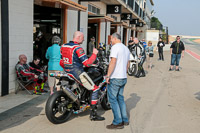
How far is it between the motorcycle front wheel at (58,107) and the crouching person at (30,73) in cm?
233

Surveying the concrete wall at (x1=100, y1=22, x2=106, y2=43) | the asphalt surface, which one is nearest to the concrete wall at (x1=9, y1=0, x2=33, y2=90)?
the asphalt surface

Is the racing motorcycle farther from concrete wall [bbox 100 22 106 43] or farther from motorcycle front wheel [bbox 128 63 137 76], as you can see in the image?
concrete wall [bbox 100 22 106 43]

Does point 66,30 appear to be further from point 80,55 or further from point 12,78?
point 80,55

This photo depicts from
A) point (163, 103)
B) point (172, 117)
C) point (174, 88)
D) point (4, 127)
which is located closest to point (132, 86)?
point (174, 88)

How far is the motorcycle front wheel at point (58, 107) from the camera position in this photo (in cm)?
434

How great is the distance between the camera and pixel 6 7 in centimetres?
642

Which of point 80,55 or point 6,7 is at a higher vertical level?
point 6,7

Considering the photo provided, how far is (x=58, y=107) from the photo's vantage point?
14.7 ft

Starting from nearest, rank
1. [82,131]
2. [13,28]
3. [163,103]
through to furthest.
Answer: [82,131] → [163,103] → [13,28]

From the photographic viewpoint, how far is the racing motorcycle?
4.40 metres

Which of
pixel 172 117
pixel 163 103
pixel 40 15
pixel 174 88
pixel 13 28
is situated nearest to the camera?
pixel 172 117

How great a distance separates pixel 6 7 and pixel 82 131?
410 centimetres

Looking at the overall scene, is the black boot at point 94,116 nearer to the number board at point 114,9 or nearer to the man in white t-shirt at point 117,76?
the man in white t-shirt at point 117,76

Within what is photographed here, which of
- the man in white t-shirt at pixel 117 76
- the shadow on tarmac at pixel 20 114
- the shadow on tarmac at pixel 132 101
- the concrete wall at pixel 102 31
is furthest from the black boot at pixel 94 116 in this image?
the concrete wall at pixel 102 31
